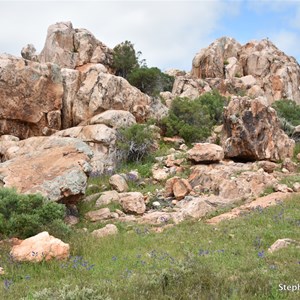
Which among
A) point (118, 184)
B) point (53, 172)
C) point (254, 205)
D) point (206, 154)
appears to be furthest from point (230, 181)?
point (53, 172)

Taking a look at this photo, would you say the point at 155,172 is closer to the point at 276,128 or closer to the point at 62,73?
the point at 276,128

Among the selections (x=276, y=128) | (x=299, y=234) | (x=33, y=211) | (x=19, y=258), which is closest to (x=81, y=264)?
(x=19, y=258)

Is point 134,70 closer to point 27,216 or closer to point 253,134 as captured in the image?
point 253,134

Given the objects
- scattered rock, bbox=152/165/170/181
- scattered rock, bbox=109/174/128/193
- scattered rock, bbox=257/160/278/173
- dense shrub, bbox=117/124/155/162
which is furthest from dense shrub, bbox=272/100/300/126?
scattered rock, bbox=109/174/128/193

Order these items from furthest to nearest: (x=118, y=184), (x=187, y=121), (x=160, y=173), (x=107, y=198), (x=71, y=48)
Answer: (x=71, y=48) < (x=187, y=121) < (x=160, y=173) < (x=118, y=184) < (x=107, y=198)

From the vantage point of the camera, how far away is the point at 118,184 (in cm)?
1384

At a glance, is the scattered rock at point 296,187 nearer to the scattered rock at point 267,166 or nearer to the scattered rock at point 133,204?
the scattered rock at point 267,166

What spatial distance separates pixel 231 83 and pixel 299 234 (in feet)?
98.5

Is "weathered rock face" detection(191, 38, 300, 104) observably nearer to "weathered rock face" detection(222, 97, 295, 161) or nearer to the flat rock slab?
"weathered rock face" detection(222, 97, 295, 161)

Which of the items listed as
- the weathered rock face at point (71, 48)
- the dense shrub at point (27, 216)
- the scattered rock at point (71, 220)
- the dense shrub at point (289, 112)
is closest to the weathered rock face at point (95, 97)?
the weathered rock face at point (71, 48)

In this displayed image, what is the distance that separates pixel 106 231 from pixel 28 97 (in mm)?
12632

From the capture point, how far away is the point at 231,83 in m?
36.4

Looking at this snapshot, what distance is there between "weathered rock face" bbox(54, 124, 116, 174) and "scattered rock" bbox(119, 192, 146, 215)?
181 inches

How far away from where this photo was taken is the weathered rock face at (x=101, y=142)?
16891mm
